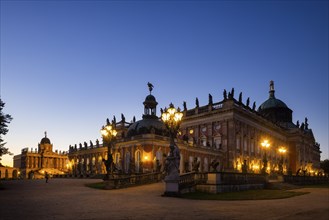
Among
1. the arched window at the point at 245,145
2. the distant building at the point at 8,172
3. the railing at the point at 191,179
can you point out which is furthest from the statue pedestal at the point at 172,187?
the distant building at the point at 8,172

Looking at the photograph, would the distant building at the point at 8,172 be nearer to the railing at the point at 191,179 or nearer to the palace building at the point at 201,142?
the palace building at the point at 201,142

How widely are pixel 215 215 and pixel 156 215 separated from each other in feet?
8.45

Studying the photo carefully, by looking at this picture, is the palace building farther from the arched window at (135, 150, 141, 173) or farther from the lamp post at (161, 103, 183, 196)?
the lamp post at (161, 103, 183, 196)

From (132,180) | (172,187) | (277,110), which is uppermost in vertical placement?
(277,110)

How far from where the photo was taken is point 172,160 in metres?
26.2

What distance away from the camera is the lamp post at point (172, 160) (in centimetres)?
2489

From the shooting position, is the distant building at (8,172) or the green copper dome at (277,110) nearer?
the distant building at (8,172)

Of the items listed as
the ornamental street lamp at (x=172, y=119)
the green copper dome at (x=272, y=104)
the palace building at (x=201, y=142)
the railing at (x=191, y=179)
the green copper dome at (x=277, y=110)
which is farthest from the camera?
the green copper dome at (x=272, y=104)

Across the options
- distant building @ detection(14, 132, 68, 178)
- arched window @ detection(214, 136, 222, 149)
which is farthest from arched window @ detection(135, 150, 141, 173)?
distant building @ detection(14, 132, 68, 178)

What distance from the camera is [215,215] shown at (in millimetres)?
14414

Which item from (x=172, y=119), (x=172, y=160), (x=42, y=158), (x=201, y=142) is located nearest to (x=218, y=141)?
(x=201, y=142)

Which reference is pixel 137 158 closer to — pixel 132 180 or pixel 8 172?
pixel 132 180

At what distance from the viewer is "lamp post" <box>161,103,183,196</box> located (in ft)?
81.7

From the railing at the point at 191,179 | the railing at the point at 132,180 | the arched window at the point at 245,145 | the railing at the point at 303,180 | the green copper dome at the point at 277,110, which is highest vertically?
the green copper dome at the point at 277,110
